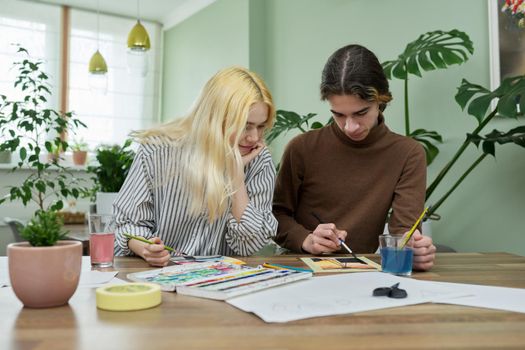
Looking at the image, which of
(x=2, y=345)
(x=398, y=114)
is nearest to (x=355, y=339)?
(x=2, y=345)

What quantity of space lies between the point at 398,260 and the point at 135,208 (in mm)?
761

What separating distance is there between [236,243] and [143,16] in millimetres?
4992

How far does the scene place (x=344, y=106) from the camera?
1.67 metres

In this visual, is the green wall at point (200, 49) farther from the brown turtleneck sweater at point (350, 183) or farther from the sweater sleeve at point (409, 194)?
the sweater sleeve at point (409, 194)

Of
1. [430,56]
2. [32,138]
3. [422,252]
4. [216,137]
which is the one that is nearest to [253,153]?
[216,137]

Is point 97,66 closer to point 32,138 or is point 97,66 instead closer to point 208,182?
point 32,138

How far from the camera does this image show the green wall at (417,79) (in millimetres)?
2410

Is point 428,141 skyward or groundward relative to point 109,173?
skyward

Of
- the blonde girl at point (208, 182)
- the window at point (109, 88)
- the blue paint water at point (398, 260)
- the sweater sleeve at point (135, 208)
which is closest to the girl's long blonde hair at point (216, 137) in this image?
the blonde girl at point (208, 182)

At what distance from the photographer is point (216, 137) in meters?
1.52

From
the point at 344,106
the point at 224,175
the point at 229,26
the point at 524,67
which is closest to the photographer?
the point at 224,175

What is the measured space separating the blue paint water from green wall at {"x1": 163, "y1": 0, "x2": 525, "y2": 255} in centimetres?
143

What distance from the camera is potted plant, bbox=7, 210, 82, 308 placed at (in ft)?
2.62

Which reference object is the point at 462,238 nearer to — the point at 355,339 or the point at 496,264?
the point at 496,264
